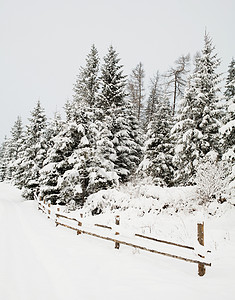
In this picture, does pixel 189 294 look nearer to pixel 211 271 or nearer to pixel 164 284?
pixel 164 284

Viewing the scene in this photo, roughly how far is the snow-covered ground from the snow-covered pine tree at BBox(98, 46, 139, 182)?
1044 cm

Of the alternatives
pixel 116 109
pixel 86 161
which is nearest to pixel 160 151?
pixel 116 109

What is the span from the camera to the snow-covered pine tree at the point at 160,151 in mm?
17375

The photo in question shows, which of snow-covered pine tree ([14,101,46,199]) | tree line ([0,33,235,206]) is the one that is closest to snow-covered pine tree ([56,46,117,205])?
tree line ([0,33,235,206])

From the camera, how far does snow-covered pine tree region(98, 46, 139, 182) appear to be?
17.6m

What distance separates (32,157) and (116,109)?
11745 mm

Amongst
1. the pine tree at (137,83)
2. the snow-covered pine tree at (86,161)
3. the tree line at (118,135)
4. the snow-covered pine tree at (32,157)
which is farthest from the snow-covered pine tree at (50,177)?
the pine tree at (137,83)

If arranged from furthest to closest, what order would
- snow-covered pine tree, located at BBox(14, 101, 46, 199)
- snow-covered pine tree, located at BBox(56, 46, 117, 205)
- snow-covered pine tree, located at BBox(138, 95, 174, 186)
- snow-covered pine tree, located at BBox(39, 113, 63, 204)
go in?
snow-covered pine tree, located at BBox(14, 101, 46, 199), snow-covered pine tree, located at BBox(138, 95, 174, 186), snow-covered pine tree, located at BBox(39, 113, 63, 204), snow-covered pine tree, located at BBox(56, 46, 117, 205)

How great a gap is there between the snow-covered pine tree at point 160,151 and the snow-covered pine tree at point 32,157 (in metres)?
11.6

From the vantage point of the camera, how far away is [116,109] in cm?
1753

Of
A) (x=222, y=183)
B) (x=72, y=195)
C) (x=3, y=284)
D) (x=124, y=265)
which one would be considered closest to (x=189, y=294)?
→ (x=124, y=265)

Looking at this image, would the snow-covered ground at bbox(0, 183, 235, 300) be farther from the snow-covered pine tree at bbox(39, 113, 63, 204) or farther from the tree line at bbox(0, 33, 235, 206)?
the snow-covered pine tree at bbox(39, 113, 63, 204)

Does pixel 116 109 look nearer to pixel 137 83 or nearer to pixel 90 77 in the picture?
pixel 90 77

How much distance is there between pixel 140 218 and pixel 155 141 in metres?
9.24
